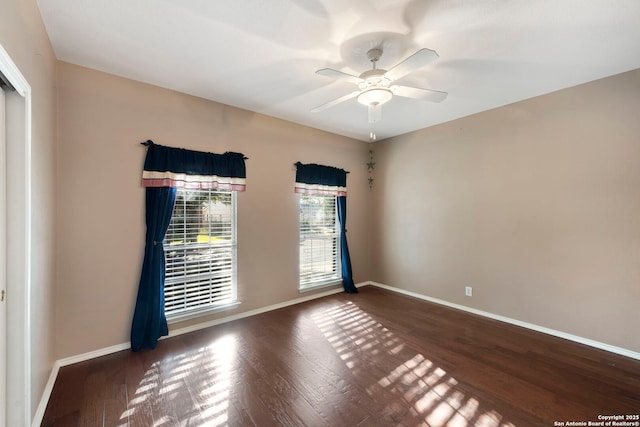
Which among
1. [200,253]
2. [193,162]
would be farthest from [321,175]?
[200,253]

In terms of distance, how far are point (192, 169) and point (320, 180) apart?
192cm

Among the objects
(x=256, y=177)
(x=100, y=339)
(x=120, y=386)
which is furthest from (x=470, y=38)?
(x=100, y=339)

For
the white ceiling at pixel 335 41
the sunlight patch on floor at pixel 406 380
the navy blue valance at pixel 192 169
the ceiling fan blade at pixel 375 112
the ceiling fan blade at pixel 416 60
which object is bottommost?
the sunlight patch on floor at pixel 406 380

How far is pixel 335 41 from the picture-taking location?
2107 mm

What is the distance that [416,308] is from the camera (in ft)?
12.7

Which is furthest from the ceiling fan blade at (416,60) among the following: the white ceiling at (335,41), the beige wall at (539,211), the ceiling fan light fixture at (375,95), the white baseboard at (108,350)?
the white baseboard at (108,350)

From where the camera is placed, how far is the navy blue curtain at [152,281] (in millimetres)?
2682

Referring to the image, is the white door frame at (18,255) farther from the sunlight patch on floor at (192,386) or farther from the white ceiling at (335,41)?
the white ceiling at (335,41)

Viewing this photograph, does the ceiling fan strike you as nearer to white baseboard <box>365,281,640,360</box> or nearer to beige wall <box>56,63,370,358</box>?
beige wall <box>56,63,370,358</box>

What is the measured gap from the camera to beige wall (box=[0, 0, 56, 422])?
1479 mm

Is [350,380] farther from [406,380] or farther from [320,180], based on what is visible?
[320,180]

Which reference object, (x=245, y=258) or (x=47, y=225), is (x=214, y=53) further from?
(x=245, y=258)

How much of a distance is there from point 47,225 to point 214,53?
1925 mm

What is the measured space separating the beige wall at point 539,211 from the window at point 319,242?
1249mm
